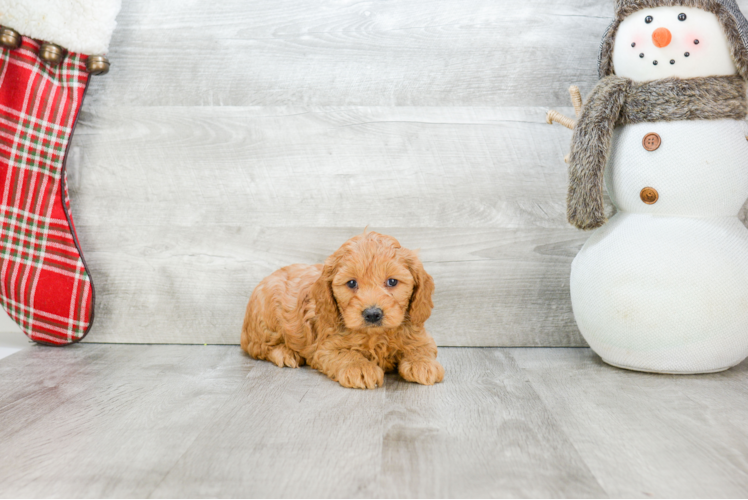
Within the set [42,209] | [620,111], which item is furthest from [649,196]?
[42,209]

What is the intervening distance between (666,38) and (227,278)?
1.30m

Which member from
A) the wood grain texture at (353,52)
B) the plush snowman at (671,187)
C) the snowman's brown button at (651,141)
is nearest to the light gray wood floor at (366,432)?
the plush snowman at (671,187)

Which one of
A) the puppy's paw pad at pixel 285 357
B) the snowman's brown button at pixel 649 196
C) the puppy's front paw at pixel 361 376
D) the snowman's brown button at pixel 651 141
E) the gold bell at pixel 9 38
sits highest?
the gold bell at pixel 9 38

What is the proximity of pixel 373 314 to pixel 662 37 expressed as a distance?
0.92 metres

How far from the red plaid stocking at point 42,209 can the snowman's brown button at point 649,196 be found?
149 centimetres

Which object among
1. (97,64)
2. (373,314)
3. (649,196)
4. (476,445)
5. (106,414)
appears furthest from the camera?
(97,64)

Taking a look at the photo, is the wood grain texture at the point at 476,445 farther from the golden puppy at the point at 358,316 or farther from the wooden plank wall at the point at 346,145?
the wooden plank wall at the point at 346,145

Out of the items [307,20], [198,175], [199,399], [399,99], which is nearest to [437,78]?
[399,99]

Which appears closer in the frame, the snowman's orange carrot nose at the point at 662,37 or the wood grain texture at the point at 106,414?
the wood grain texture at the point at 106,414

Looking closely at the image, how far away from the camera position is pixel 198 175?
68.2 inches

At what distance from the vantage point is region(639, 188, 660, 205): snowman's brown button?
141 centimetres

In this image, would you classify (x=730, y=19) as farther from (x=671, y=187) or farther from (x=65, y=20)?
(x=65, y=20)

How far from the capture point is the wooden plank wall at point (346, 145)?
1710 mm

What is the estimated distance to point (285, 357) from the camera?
1531mm
